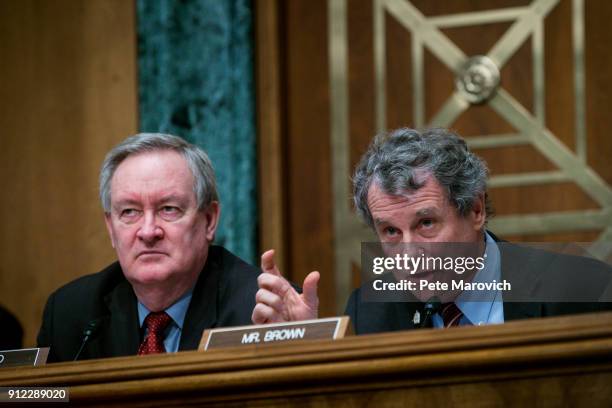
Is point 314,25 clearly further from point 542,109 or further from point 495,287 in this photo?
point 495,287

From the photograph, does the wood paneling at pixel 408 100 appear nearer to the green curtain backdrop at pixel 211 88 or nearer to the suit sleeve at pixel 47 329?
the green curtain backdrop at pixel 211 88

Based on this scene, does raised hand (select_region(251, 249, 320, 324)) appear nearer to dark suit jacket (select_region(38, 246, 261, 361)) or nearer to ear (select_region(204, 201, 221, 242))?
dark suit jacket (select_region(38, 246, 261, 361))

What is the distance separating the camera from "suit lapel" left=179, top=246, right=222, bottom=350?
316 centimetres

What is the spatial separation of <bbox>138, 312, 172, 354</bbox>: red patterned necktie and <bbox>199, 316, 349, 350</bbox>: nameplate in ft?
2.95

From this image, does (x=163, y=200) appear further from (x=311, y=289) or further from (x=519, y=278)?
(x=519, y=278)

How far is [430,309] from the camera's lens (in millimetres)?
2750

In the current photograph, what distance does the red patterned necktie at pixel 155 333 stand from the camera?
3219 mm

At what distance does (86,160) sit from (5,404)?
2733mm

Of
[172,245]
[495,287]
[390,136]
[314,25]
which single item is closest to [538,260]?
[495,287]

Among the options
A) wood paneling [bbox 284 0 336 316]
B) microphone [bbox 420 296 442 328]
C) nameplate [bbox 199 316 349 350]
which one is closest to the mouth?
microphone [bbox 420 296 442 328]

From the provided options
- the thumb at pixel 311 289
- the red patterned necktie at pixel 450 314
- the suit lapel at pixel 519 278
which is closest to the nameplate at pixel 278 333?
Result: the thumb at pixel 311 289

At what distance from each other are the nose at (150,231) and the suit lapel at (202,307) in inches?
7.4

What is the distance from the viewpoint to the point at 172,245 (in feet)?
→ 10.7

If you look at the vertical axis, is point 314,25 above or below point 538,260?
above
